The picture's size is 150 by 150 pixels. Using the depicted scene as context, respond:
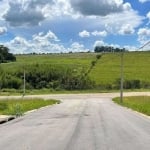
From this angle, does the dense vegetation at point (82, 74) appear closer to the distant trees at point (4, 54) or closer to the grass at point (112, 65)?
the grass at point (112, 65)

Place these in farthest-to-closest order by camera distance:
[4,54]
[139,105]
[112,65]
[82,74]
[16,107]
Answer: [4,54]
[112,65]
[82,74]
[139,105]
[16,107]

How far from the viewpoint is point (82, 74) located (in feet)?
451

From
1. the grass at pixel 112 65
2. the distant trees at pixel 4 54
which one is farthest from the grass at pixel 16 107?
the distant trees at pixel 4 54

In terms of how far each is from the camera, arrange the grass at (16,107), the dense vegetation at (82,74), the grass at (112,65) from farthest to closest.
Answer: the grass at (112,65) < the dense vegetation at (82,74) < the grass at (16,107)

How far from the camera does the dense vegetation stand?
130m

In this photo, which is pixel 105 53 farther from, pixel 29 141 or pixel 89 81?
pixel 29 141

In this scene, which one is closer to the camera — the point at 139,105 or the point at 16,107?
the point at 16,107

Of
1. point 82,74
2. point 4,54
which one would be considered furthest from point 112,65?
point 4,54

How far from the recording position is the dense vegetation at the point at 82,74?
13000 centimetres

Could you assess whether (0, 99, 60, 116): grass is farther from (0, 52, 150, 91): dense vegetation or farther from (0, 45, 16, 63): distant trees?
(0, 45, 16, 63): distant trees

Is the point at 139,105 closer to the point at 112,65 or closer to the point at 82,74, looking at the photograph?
the point at 82,74

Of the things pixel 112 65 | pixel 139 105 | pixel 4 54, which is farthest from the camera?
pixel 4 54

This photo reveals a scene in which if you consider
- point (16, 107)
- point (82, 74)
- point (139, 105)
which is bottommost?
point (139, 105)

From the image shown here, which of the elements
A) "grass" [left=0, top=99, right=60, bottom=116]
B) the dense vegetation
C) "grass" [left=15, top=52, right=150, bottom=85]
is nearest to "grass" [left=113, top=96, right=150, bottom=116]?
"grass" [left=0, top=99, right=60, bottom=116]
